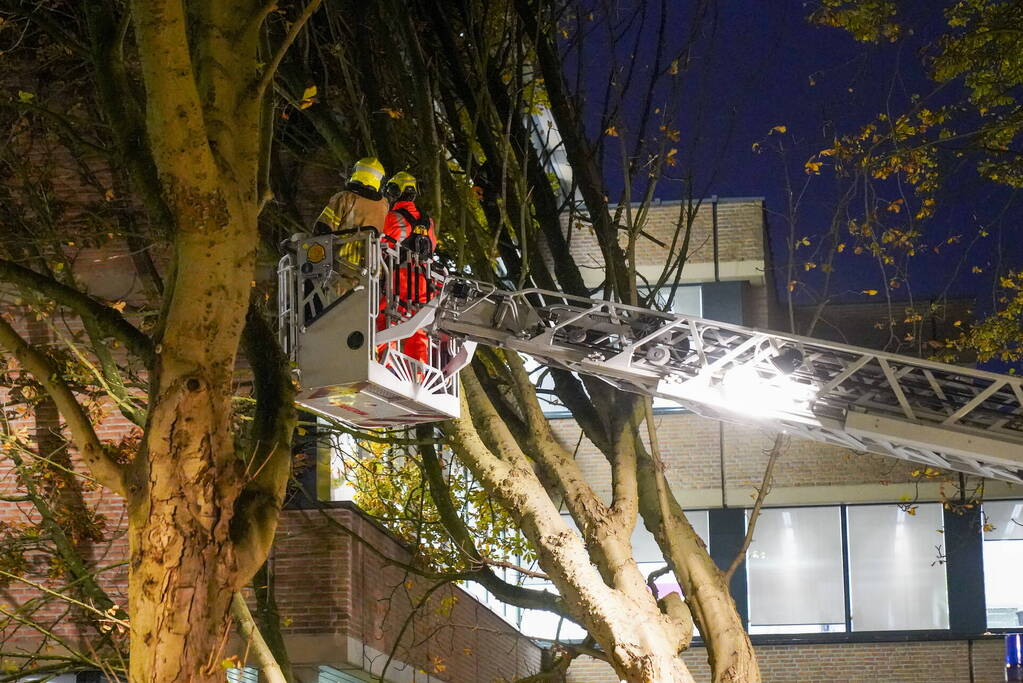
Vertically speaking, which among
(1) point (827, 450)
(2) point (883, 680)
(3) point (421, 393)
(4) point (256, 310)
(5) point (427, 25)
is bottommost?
(2) point (883, 680)

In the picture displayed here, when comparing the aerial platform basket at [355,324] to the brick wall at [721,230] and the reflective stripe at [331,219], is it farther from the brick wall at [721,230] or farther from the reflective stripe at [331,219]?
the brick wall at [721,230]

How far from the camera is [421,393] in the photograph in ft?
29.7

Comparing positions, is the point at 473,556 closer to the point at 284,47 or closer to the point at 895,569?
the point at 284,47

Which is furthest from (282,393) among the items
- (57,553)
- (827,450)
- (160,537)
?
(827,450)

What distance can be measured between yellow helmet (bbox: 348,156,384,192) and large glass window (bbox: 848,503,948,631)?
51.4 ft

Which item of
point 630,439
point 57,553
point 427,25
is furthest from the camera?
point 57,553

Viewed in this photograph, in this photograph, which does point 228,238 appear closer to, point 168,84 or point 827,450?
point 168,84

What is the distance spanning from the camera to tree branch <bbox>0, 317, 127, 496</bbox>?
770 centimetres

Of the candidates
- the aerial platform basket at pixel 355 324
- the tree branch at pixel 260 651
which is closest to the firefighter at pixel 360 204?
the aerial platform basket at pixel 355 324

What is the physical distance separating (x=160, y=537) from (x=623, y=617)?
3615 mm

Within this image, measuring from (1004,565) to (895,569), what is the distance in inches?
64.5

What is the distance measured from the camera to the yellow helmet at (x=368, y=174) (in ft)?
28.8

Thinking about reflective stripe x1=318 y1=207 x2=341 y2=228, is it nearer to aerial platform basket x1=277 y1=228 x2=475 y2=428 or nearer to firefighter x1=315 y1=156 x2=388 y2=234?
firefighter x1=315 y1=156 x2=388 y2=234

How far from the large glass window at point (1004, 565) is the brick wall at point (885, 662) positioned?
1.47 feet
